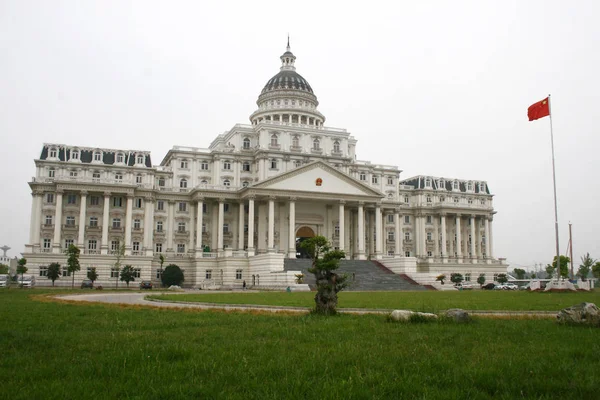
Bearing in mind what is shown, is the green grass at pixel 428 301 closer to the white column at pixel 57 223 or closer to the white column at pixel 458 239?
the white column at pixel 57 223

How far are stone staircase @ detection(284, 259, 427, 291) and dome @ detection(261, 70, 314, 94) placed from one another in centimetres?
3585

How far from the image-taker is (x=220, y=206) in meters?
76.9

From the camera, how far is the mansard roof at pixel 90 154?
75.4 meters

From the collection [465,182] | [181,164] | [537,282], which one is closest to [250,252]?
[181,164]

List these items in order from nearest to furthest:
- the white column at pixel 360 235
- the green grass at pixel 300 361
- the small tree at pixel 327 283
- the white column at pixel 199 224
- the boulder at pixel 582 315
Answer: the green grass at pixel 300 361 < the boulder at pixel 582 315 < the small tree at pixel 327 283 < the white column at pixel 199 224 < the white column at pixel 360 235

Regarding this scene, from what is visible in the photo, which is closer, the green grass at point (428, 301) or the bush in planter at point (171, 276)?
the green grass at point (428, 301)

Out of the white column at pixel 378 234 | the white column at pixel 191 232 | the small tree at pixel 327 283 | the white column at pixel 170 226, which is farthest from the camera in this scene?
the white column at pixel 378 234

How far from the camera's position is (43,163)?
7425 cm

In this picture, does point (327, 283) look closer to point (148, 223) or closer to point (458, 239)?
point (148, 223)

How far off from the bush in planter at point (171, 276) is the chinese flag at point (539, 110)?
44.1m

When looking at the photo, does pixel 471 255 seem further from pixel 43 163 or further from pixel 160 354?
pixel 160 354

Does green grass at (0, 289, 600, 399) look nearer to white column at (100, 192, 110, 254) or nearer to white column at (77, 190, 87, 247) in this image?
white column at (77, 190, 87, 247)

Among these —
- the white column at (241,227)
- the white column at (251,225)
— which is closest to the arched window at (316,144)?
the white column at (241,227)

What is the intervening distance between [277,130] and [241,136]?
572cm
